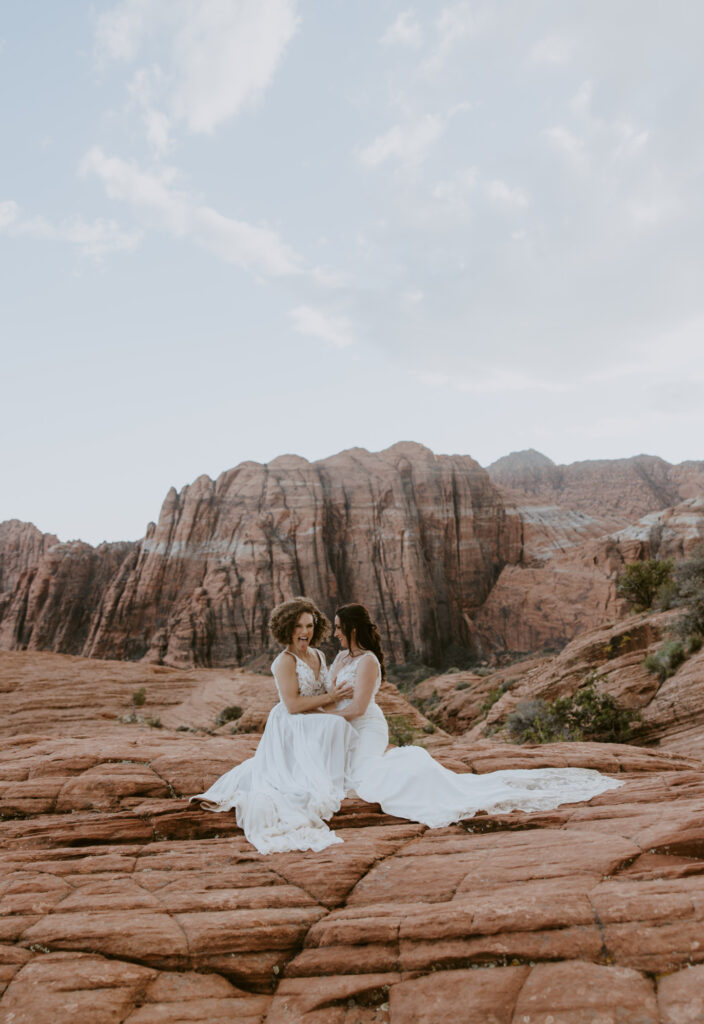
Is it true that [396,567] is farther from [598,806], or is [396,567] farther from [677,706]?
[598,806]

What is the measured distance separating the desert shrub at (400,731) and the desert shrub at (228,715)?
624cm

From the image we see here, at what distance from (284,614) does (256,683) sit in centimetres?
2082

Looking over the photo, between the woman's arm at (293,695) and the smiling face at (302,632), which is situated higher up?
the smiling face at (302,632)

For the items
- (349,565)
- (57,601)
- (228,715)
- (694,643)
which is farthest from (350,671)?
(57,601)

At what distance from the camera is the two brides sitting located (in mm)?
5113

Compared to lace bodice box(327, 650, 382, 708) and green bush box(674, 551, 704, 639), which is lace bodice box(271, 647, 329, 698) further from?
green bush box(674, 551, 704, 639)

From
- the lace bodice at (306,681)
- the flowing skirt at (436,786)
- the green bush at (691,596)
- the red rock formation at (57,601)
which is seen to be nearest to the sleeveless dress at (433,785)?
the flowing skirt at (436,786)

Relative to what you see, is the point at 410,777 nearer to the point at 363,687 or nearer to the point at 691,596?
the point at 363,687

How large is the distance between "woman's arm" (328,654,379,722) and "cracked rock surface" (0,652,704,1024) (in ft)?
2.70

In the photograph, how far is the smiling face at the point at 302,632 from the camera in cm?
611

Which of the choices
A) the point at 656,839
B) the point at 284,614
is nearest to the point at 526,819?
the point at 656,839

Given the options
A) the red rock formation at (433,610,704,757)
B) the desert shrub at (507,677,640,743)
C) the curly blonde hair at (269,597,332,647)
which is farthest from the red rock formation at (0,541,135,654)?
the curly blonde hair at (269,597,332,647)

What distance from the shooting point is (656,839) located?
4117mm

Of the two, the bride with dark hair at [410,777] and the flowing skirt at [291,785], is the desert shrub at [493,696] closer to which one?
the bride with dark hair at [410,777]
